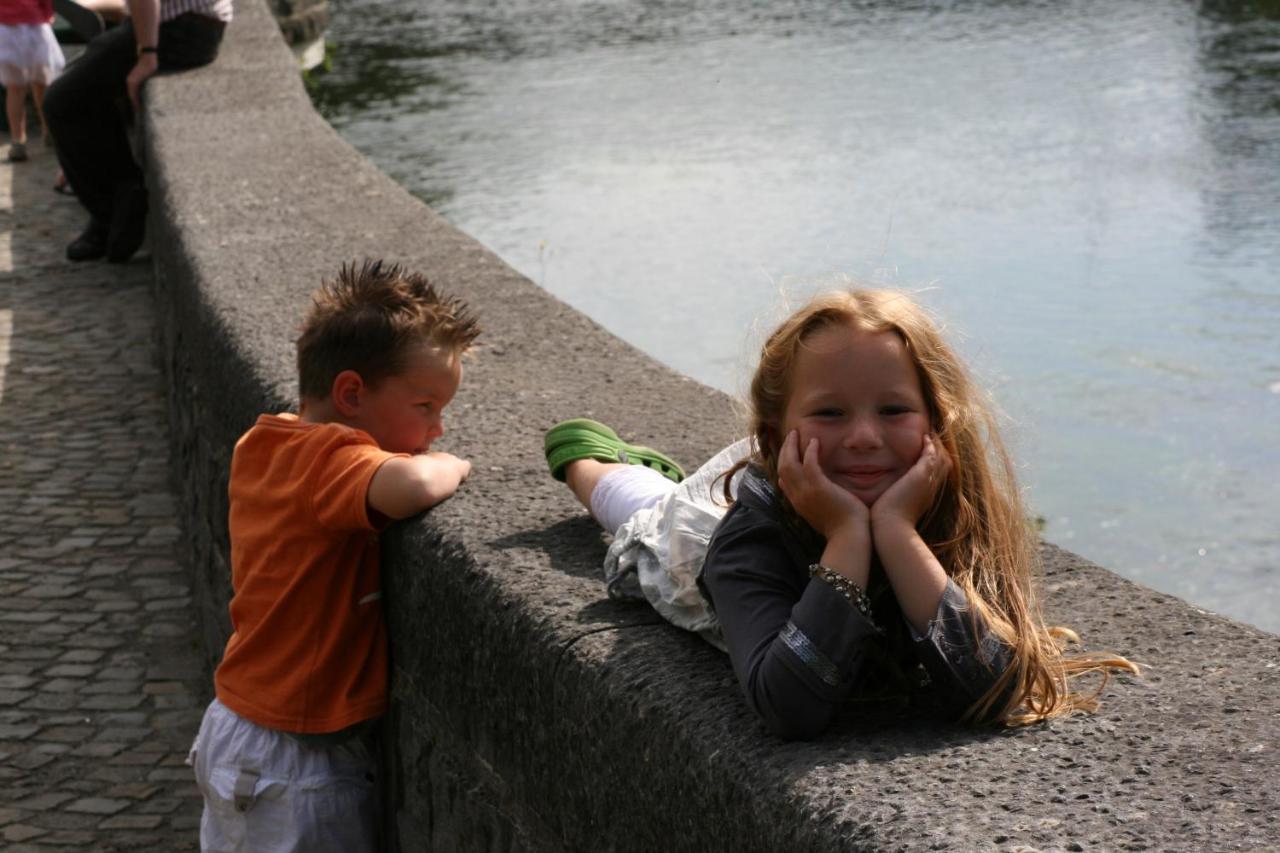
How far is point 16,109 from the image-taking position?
36.3 ft

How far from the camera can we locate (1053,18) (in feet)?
46.5

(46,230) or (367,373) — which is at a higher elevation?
(367,373)

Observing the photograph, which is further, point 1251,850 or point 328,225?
point 328,225

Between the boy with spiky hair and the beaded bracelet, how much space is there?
3.11ft

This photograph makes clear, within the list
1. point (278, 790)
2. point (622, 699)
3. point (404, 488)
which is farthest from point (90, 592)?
point (622, 699)

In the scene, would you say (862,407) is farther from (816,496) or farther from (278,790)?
(278,790)

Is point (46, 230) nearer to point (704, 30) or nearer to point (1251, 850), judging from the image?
point (704, 30)

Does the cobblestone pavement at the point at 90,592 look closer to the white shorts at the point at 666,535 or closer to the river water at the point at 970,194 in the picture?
the white shorts at the point at 666,535

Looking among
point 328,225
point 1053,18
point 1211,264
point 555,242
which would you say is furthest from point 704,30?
point 328,225

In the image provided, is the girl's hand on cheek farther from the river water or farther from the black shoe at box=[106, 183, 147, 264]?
the black shoe at box=[106, 183, 147, 264]

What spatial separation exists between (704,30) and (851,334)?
41.2 ft

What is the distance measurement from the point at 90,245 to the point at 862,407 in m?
6.96

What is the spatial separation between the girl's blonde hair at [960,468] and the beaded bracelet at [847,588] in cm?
14

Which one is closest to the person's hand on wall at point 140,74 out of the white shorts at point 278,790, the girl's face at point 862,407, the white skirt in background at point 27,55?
the white skirt in background at point 27,55
